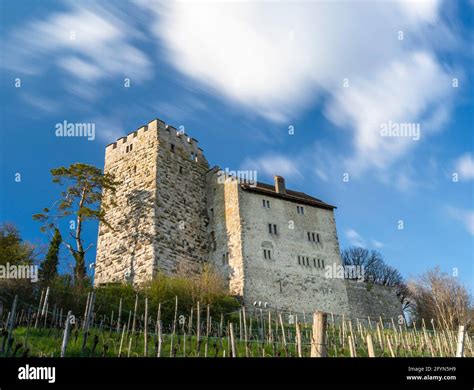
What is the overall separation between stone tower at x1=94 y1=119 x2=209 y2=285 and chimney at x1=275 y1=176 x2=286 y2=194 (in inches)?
188

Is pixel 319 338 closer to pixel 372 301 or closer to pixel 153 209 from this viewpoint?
pixel 153 209

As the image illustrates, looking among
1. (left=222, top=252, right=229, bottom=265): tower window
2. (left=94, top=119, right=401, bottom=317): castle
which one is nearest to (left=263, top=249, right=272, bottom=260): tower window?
(left=94, top=119, right=401, bottom=317): castle

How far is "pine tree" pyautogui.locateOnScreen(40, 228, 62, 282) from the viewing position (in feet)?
74.3

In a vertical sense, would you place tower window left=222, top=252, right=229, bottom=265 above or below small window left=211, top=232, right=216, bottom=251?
below

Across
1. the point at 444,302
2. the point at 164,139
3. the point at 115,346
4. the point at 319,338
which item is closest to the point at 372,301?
the point at 444,302

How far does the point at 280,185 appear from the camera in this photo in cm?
3155

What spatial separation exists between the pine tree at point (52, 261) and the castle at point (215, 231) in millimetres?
3559

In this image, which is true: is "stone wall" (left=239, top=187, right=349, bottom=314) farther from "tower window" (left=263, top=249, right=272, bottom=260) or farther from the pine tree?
the pine tree

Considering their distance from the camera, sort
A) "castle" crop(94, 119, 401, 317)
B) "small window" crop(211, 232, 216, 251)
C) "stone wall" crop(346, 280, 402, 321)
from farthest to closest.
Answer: "stone wall" crop(346, 280, 402, 321) < "small window" crop(211, 232, 216, 251) < "castle" crop(94, 119, 401, 317)

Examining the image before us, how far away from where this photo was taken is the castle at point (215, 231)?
26.8m

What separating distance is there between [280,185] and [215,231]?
17.3ft
